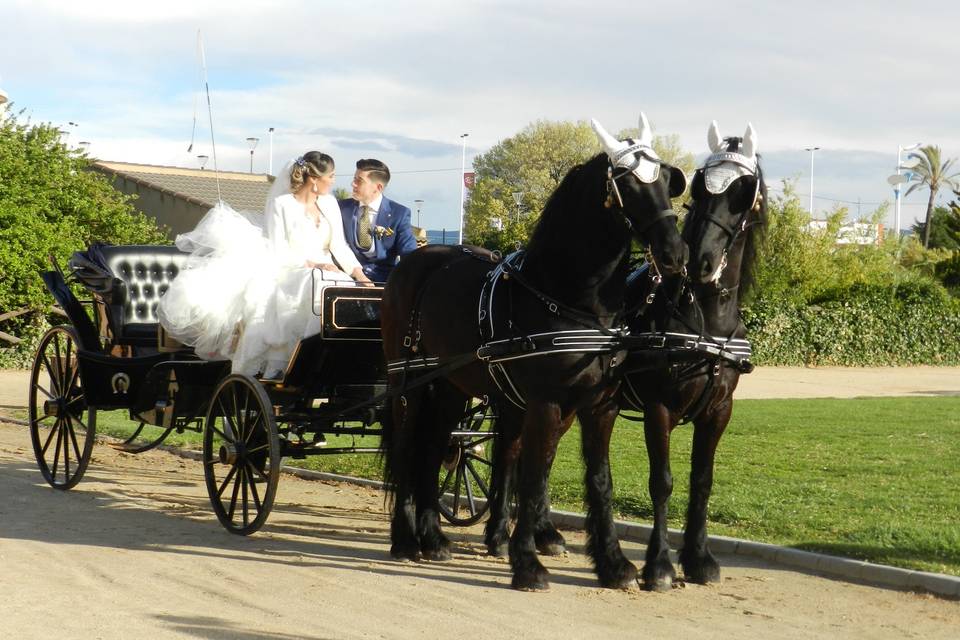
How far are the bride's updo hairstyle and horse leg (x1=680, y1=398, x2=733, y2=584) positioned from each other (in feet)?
11.2

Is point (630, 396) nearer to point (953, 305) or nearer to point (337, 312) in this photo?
point (337, 312)

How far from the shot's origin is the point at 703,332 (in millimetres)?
6309

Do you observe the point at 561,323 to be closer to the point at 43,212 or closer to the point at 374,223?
the point at 374,223

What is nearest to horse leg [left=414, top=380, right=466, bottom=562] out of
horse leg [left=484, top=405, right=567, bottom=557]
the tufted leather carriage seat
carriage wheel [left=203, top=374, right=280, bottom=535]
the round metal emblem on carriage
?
horse leg [left=484, top=405, right=567, bottom=557]

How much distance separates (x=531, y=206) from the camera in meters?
59.8

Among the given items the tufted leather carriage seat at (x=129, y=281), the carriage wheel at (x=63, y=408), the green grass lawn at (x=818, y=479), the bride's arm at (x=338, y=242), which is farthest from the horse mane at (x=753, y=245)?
the carriage wheel at (x=63, y=408)

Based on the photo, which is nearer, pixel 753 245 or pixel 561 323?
pixel 561 323

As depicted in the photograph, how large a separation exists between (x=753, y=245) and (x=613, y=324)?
3.11 ft

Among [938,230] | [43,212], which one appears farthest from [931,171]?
[43,212]

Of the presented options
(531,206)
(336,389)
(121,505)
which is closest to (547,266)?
(336,389)

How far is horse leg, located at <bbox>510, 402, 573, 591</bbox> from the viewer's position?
6191 millimetres

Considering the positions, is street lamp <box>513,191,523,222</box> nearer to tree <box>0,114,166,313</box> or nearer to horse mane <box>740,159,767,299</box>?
tree <box>0,114,166,313</box>

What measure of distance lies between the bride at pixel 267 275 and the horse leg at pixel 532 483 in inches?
85.0

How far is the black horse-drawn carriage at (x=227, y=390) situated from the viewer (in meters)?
7.80
